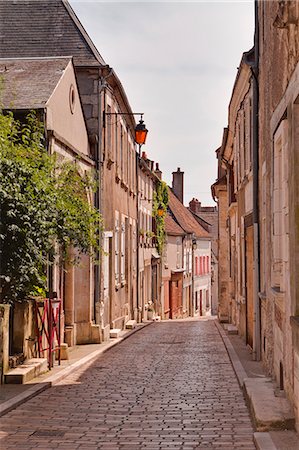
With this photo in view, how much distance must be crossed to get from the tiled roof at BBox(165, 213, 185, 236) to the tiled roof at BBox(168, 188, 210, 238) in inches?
51.9

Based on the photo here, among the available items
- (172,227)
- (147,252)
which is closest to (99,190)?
(147,252)

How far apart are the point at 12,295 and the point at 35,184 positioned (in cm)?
169

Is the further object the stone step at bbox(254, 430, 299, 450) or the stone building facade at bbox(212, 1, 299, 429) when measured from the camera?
the stone building facade at bbox(212, 1, 299, 429)

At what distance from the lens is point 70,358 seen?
14.0 m

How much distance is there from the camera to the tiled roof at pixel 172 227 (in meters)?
40.7

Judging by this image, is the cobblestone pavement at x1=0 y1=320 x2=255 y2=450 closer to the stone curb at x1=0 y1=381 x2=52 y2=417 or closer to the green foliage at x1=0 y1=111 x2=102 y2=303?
the stone curb at x1=0 y1=381 x2=52 y2=417

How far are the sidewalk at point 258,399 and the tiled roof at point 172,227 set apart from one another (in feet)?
84.8

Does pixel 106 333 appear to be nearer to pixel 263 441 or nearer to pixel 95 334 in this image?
pixel 95 334

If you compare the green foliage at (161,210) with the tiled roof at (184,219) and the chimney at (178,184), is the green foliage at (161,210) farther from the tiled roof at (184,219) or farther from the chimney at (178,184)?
the chimney at (178,184)

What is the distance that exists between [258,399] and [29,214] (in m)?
4.58

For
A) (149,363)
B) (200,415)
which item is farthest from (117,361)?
(200,415)

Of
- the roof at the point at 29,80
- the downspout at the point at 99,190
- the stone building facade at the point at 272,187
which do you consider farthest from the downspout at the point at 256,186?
the downspout at the point at 99,190

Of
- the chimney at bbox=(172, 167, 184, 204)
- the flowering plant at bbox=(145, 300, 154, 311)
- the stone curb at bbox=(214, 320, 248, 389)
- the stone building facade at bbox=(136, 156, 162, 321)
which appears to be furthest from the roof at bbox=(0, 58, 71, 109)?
the chimney at bbox=(172, 167, 184, 204)

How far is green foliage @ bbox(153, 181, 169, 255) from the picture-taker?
36062 millimetres
